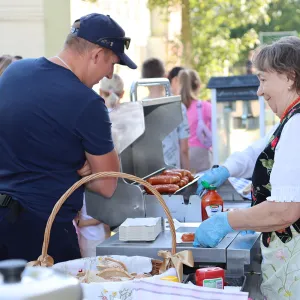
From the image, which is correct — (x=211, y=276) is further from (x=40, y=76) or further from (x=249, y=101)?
(x=249, y=101)

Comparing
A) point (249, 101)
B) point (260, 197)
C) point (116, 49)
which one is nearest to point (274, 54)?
point (260, 197)

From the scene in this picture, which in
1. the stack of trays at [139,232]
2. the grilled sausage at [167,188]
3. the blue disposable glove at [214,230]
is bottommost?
the grilled sausage at [167,188]

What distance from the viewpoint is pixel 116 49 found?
2.94 meters

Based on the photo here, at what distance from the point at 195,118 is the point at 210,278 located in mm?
4726

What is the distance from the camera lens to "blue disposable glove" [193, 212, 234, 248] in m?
2.47

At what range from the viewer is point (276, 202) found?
235 cm

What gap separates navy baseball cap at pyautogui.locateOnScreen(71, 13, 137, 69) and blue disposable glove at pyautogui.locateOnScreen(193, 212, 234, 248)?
2.92ft

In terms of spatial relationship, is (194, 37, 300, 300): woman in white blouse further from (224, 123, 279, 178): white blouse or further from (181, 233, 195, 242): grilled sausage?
(224, 123, 279, 178): white blouse

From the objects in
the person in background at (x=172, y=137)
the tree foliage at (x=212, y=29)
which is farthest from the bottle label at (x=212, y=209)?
the tree foliage at (x=212, y=29)

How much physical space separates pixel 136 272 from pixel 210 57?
12513 mm

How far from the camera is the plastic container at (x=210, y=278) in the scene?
2.13 metres

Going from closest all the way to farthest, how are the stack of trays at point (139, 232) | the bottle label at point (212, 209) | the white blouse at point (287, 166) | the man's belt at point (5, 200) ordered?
the white blouse at point (287, 166) < the stack of trays at point (139, 232) < the man's belt at point (5, 200) < the bottle label at point (212, 209)

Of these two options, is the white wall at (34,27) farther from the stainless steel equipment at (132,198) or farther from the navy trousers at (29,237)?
the navy trousers at (29,237)

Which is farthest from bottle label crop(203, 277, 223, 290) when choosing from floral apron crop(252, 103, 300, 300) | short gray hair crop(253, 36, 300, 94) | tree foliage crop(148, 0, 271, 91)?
tree foliage crop(148, 0, 271, 91)
